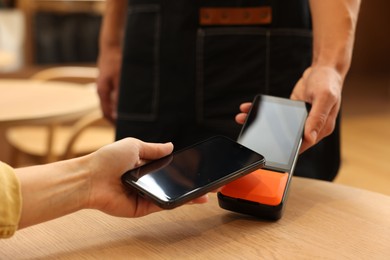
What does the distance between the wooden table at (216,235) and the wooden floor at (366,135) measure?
71.5 inches

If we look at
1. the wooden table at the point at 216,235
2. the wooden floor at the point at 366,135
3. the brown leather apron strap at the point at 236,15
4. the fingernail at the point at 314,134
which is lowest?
the wooden floor at the point at 366,135

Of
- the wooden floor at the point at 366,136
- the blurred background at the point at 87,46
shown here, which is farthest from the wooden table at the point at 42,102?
the blurred background at the point at 87,46

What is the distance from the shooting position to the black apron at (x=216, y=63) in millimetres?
1233

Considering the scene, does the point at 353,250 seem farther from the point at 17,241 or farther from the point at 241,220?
the point at 17,241

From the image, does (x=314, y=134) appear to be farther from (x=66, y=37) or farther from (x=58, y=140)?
(x=66, y=37)

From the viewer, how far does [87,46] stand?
552 centimetres

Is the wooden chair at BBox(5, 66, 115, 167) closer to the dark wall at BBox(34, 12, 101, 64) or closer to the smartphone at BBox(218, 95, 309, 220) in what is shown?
the smartphone at BBox(218, 95, 309, 220)

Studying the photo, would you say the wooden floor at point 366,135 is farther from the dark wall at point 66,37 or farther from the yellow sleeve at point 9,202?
the dark wall at point 66,37

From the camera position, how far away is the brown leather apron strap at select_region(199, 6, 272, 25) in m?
1.22

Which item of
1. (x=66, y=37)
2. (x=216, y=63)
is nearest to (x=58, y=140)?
(x=216, y=63)

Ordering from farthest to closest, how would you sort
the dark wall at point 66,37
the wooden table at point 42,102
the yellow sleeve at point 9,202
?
the dark wall at point 66,37 → the wooden table at point 42,102 → the yellow sleeve at point 9,202

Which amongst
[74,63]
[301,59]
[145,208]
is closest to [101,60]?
[301,59]

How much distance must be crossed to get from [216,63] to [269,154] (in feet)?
1.30

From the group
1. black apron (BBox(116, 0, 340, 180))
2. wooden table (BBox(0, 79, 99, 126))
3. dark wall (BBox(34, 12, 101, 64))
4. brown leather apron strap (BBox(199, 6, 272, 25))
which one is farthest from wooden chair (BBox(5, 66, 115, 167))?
dark wall (BBox(34, 12, 101, 64))
